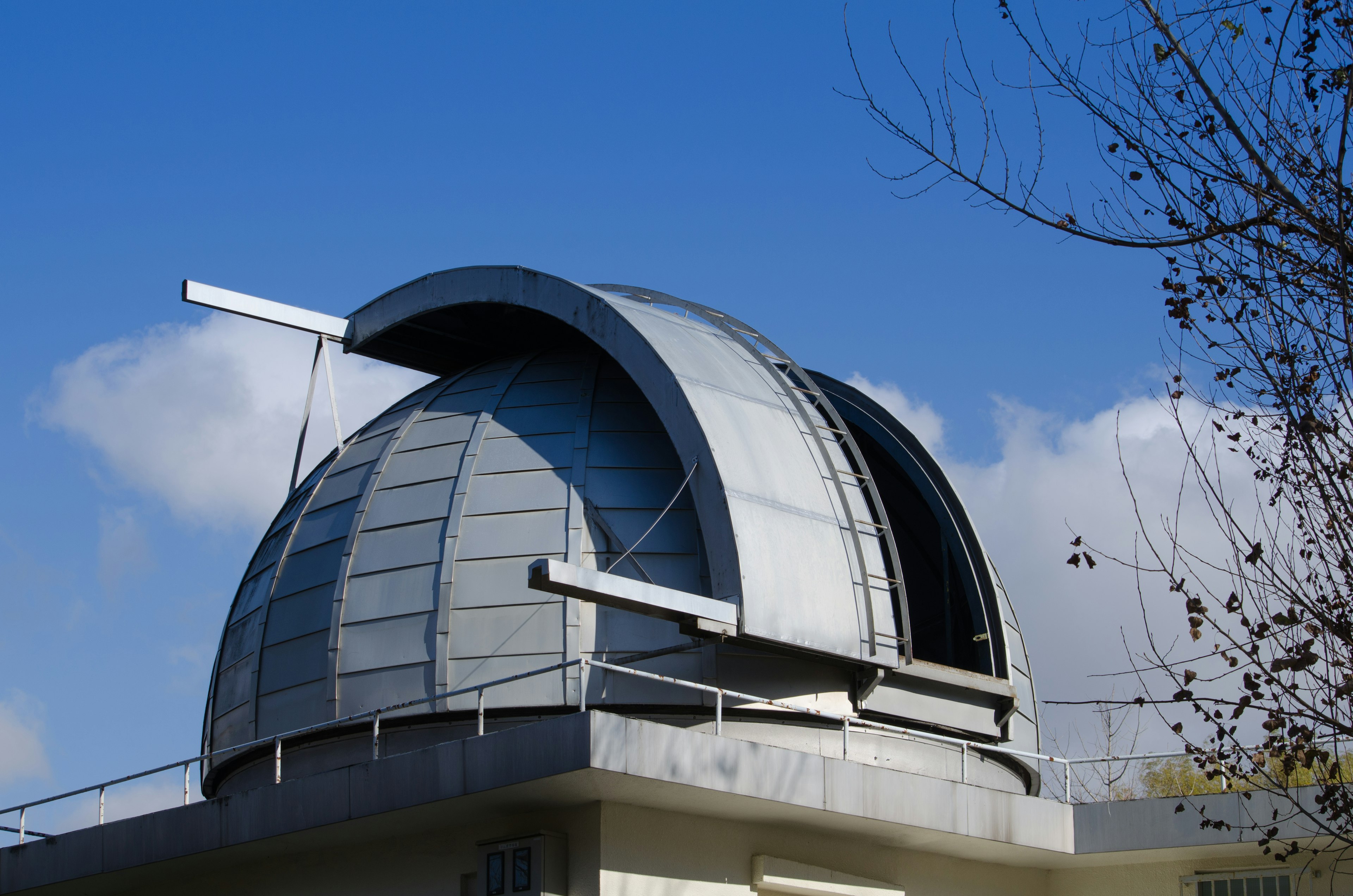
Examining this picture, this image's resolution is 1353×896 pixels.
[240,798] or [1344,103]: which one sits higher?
[1344,103]

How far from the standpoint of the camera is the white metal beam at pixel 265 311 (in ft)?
67.8

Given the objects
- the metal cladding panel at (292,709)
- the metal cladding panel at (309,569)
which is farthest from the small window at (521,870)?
the metal cladding panel at (309,569)

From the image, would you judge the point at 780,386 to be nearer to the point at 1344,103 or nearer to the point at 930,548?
the point at 930,548

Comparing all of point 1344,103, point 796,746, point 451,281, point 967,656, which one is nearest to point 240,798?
point 796,746

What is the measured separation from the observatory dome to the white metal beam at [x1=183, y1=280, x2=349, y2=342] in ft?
7.91

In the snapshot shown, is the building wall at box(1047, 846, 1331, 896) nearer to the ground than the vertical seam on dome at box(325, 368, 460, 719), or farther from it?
nearer to the ground

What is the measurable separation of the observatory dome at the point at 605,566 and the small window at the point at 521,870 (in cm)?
165

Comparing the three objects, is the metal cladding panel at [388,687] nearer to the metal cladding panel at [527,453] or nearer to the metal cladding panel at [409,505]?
the metal cladding panel at [409,505]

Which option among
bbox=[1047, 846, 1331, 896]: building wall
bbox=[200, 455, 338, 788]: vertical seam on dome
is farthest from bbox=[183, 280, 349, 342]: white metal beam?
bbox=[1047, 846, 1331, 896]: building wall

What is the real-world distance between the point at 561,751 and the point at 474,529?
184 inches

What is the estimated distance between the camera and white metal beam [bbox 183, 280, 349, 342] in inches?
813

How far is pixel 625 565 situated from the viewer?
16.3 meters

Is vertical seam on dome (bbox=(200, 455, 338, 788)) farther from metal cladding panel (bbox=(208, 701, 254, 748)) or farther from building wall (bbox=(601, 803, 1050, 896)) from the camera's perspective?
building wall (bbox=(601, 803, 1050, 896))

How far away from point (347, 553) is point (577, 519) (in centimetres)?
299
